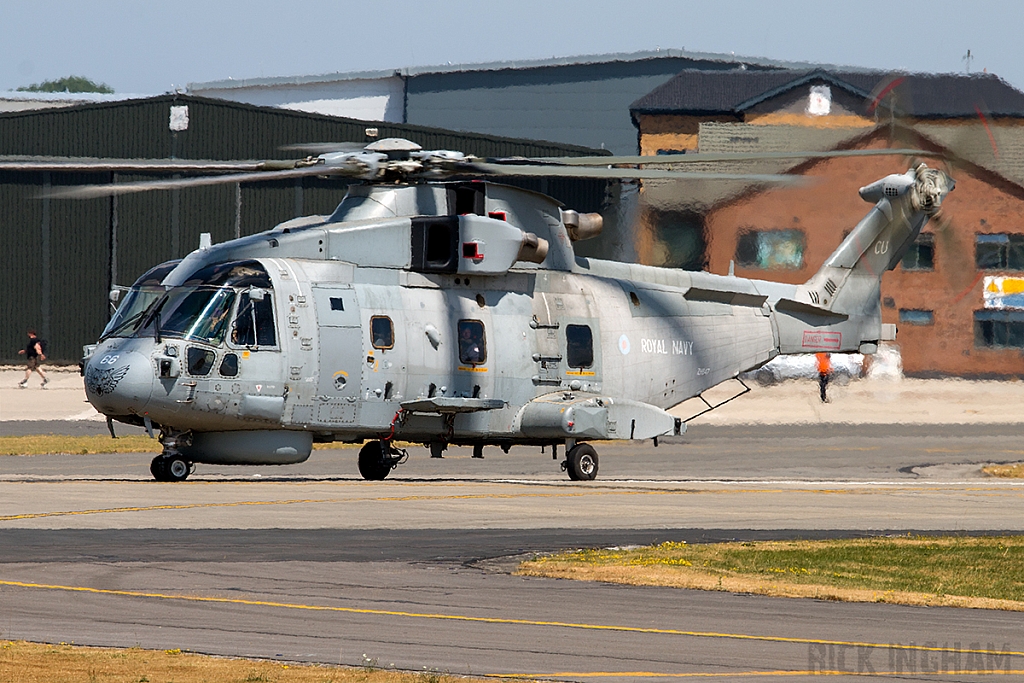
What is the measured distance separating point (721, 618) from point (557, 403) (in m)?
13.8

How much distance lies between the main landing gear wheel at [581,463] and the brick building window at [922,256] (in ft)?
60.7

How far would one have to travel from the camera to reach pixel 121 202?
188 ft

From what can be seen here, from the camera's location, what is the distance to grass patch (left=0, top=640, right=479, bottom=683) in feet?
30.3

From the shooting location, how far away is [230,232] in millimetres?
56938

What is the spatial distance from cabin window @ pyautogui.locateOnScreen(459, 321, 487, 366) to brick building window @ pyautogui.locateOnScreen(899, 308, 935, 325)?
81.3 feet

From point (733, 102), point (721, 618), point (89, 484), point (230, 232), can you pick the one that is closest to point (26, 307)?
point (230, 232)

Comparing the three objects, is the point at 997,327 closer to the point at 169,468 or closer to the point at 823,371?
the point at 823,371

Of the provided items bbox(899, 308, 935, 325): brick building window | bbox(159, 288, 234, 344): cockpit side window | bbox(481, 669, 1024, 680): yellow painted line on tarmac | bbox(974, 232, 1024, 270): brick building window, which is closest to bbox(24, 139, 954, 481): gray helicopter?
bbox(159, 288, 234, 344): cockpit side window

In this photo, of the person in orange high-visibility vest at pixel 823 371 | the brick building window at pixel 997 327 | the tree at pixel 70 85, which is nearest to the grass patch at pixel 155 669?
the person in orange high-visibility vest at pixel 823 371

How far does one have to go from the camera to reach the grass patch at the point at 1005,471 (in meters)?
30.5

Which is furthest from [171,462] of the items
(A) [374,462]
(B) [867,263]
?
(B) [867,263]

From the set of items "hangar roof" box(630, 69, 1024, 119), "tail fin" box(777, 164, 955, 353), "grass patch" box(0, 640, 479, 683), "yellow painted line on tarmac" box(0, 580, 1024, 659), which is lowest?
"yellow painted line on tarmac" box(0, 580, 1024, 659)

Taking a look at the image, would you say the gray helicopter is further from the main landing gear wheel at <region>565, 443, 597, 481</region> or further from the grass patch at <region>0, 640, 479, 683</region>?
the grass patch at <region>0, 640, 479, 683</region>

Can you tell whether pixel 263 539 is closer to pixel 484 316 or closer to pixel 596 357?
pixel 484 316
